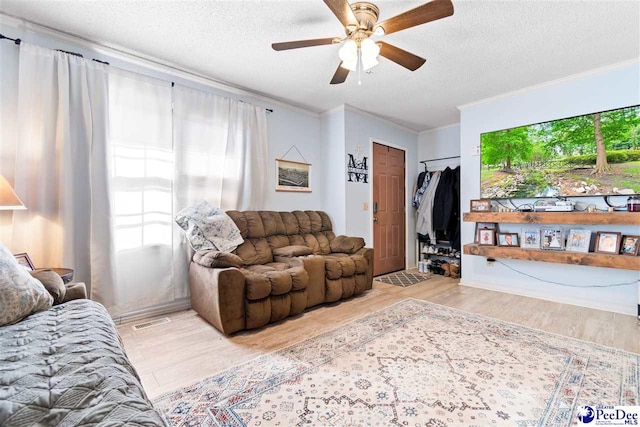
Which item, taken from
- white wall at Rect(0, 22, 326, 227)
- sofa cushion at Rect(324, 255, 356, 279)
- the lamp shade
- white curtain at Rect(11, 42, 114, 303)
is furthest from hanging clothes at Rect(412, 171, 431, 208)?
the lamp shade

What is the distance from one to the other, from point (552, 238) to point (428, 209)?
176cm

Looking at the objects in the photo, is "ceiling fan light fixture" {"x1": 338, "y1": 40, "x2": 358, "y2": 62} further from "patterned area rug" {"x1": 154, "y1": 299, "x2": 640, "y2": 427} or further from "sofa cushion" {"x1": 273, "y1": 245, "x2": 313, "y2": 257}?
"patterned area rug" {"x1": 154, "y1": 299, "x2": 640, "y2": 427}

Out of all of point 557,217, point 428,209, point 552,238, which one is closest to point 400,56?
point 557,217

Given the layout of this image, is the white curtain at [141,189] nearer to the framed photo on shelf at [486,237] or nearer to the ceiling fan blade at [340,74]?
the ceiling fan blade at [340,74]

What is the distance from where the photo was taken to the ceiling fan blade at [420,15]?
1.60 m

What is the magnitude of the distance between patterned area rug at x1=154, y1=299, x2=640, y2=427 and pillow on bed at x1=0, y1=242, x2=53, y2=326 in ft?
2.51

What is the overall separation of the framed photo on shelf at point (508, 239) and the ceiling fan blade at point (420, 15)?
8.95 feet

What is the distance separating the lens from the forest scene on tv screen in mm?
2812

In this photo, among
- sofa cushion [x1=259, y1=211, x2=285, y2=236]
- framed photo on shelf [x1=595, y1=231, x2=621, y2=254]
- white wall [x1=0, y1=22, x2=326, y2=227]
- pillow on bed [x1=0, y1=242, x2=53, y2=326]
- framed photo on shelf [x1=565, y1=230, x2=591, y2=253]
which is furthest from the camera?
sofa cushion [x1=259, y1=211, x2=285, y2=236]

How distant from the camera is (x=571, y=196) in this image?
309 centimetres

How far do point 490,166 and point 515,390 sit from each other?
277cm

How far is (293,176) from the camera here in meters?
3.98

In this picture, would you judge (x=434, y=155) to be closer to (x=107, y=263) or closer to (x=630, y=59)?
(x=630, y=59)

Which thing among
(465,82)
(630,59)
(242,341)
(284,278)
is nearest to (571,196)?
(630,59)
